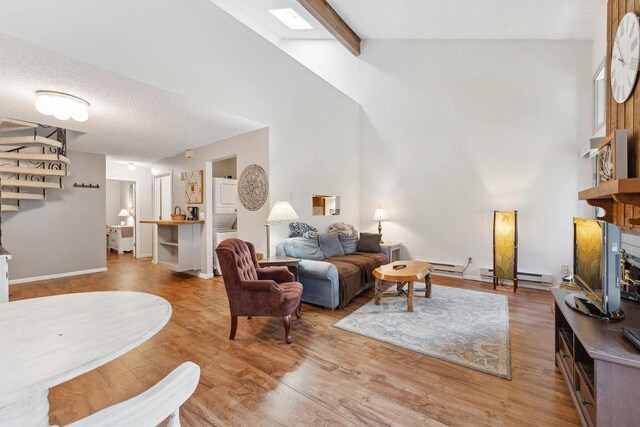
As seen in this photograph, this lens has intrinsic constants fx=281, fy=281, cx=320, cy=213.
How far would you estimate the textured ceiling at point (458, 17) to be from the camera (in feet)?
12.3

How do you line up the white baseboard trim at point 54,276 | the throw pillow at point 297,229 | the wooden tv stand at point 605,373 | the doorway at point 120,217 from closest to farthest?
the wooden tv stand at point 605,373 < the throw pillow at point 297,229 < the white baseboard trim at point 54,276 < the doorway at point 120,217

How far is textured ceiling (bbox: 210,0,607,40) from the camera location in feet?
12.3

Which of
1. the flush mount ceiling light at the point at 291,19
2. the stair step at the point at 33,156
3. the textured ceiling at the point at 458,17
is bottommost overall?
the stair step at the point at 33,156

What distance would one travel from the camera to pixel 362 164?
5.94 meters

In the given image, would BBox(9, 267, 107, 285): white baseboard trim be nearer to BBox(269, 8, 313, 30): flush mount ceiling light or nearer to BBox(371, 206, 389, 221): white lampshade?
BBox(371, 206, 389, 221): white lampshade

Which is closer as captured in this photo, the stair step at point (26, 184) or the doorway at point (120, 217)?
the stair step at point (26, 184)

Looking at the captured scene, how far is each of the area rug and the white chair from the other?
85.8 inches

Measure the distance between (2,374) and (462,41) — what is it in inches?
249

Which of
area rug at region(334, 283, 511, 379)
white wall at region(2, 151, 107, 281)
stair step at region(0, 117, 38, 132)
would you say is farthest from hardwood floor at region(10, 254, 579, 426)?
white wall at region(2, 151, 107, 281)

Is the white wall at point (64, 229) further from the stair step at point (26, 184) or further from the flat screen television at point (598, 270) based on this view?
the flat screen television at point (598, 270)

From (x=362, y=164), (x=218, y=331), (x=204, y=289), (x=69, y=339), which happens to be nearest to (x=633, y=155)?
(x=69, y=339)

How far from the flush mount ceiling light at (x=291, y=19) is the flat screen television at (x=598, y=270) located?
5408 mm

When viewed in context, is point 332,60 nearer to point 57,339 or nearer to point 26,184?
point 26,184

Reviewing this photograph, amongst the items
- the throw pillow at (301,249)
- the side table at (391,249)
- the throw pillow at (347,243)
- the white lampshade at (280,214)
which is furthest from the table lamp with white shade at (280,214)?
the side table at (391,249)
